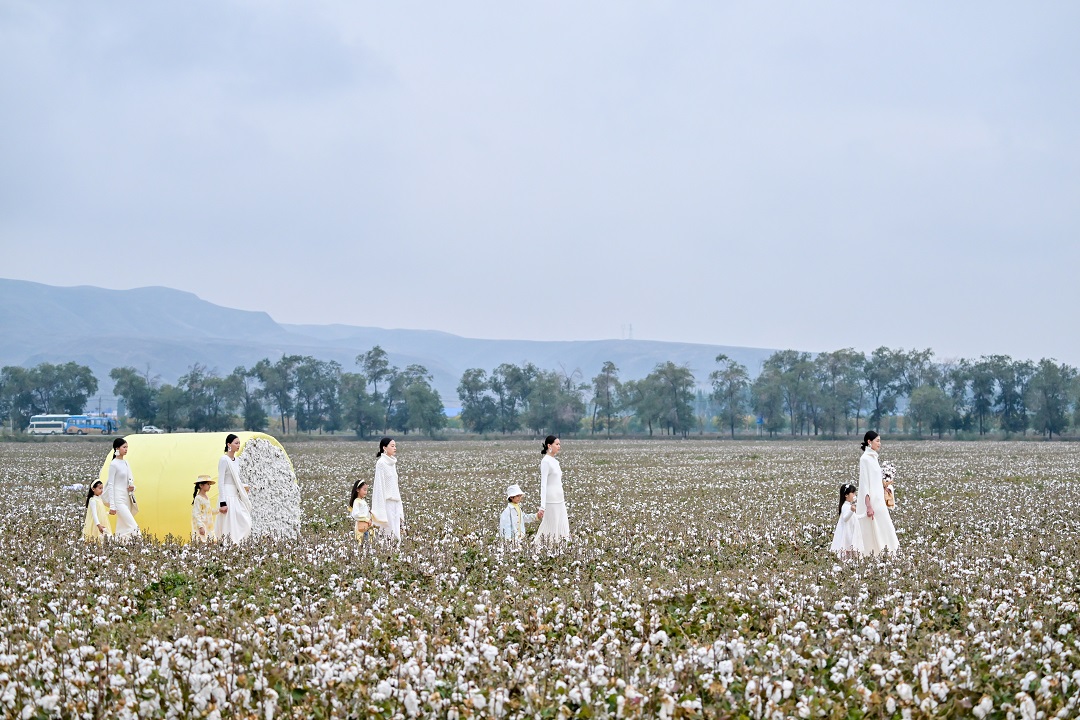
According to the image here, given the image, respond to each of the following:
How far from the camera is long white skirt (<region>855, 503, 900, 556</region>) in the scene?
14.8 metres

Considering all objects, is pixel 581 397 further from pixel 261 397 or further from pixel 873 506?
pixel 873 506

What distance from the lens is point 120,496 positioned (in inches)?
667

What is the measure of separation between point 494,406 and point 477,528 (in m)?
113

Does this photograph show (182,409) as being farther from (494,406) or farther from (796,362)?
(796,362)

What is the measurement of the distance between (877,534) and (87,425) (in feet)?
384

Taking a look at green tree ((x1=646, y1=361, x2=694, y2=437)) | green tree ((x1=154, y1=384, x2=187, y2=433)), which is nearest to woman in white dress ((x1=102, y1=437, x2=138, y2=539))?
green tree ((x1=646, y1=361, x2=694, y2=437))

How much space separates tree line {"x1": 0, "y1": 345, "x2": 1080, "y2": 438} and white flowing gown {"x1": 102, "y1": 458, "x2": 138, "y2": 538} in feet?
323

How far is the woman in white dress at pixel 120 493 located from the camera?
16844 millimetres

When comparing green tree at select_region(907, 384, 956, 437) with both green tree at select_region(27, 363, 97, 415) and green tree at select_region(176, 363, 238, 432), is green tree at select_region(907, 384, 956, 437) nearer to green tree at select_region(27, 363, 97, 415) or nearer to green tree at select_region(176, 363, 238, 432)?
green tree at select_region(176, 363, 238, 432)

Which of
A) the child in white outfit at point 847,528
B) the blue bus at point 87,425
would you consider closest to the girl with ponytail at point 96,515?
the child in white outfit at point 847,528

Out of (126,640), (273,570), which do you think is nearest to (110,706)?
(126,640)

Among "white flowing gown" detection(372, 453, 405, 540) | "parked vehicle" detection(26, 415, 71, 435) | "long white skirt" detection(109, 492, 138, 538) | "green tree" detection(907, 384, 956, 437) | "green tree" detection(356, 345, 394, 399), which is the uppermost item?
"green tree" detection(356, 345, 394, 399)

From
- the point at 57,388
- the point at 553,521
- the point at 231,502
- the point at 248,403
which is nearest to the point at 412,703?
the point at 553,521

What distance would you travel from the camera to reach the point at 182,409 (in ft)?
397
